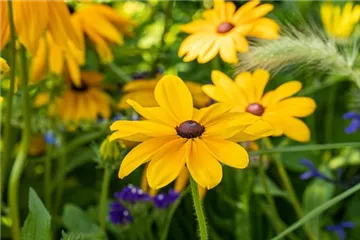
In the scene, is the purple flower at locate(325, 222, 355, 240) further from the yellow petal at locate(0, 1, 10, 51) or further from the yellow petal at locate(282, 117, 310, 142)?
the yellow petal at locate(0, 1, 10, 51)

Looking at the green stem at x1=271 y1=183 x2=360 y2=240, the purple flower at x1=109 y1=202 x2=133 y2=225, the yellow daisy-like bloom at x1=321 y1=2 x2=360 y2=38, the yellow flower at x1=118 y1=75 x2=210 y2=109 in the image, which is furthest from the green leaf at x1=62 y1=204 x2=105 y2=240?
the yellow daisy-like bloom at x1=321 y1=2 x2=360 y2=38

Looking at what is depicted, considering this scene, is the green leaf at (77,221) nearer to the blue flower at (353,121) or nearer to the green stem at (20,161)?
the green stem at (20,161)

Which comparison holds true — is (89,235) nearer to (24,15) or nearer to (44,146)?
(24,15)

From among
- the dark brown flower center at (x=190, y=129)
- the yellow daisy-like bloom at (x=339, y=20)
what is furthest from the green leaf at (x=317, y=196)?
the dark brown flower center at (x=190, y=129)

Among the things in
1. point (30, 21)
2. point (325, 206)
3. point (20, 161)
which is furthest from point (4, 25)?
point (325, 206)

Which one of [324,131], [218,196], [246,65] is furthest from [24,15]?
[324,131]

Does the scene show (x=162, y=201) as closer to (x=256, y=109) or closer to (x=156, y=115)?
(x=256, y=109)
